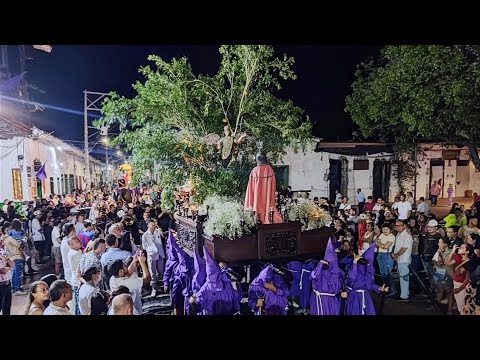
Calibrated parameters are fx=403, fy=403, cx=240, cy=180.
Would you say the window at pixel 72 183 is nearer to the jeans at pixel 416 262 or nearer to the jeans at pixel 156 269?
the jeans at pixel 156 269

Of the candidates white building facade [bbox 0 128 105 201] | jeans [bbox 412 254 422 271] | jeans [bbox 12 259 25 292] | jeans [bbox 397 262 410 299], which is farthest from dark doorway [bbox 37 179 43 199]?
jeans [bbox 412 254 422 271]

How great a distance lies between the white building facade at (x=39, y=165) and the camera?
6152mm

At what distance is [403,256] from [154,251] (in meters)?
3.56

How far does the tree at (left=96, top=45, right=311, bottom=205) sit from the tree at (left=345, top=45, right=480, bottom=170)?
5.27 ft

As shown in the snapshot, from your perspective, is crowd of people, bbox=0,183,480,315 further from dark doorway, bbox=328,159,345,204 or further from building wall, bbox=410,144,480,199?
building wall, bbox=410,144,480,199

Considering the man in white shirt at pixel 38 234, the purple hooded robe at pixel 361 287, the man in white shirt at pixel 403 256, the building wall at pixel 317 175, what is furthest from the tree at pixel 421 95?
the man in white shirt at pixel 38 234

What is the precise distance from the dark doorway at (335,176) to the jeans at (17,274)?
5.56m

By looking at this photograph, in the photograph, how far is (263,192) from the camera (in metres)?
4.88

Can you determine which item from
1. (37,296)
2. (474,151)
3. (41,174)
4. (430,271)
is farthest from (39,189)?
(474,151)

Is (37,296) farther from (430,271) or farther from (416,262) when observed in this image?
(416,262)
